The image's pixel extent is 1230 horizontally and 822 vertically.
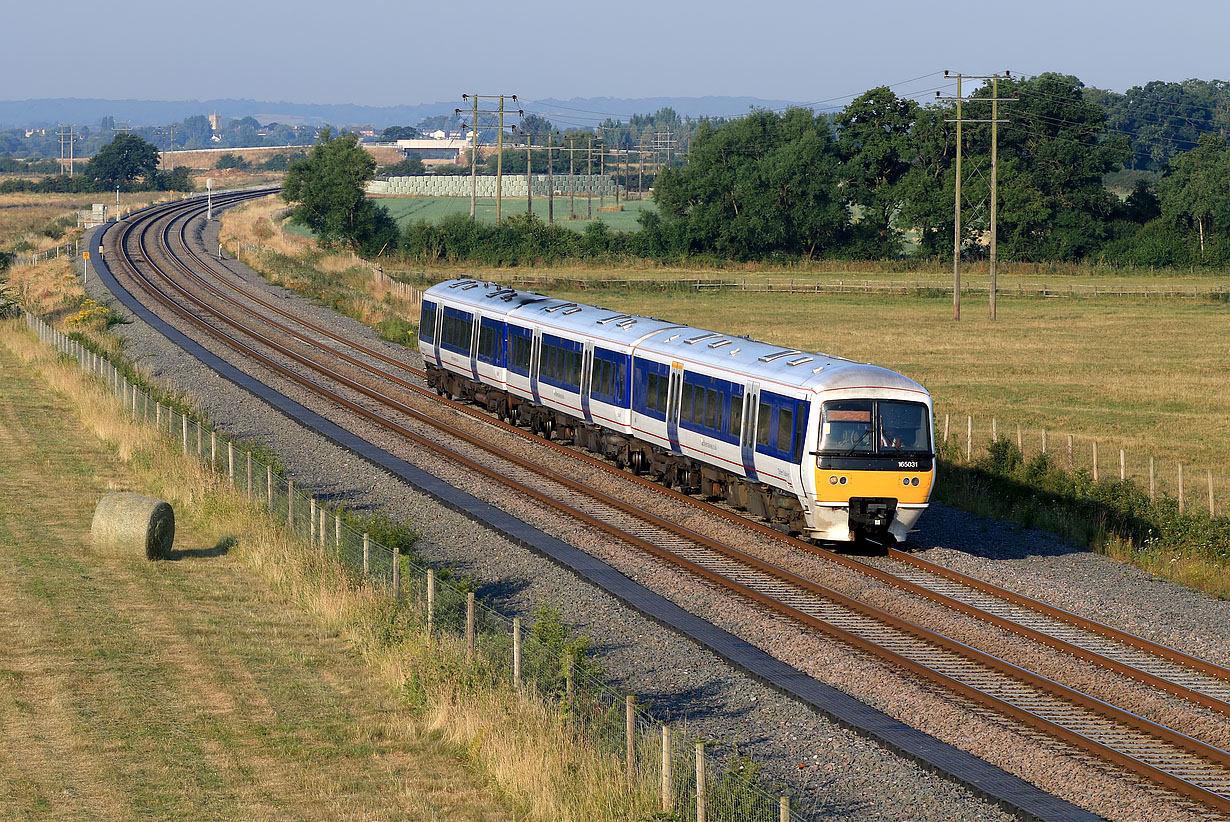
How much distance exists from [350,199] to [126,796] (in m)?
95.1

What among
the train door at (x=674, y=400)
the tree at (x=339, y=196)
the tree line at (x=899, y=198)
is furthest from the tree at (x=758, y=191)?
the train door at (x=674, y=400)

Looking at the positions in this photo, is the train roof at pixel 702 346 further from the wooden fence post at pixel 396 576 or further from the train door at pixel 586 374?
the wooden fence post at pixel 396 576

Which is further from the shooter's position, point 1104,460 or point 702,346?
point 1104,460

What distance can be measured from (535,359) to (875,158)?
79.6 m

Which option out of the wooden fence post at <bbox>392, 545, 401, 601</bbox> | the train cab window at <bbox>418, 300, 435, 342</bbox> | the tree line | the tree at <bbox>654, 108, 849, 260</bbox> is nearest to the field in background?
the train cab window at <bbox>418, 300, 435, 342</bbox>

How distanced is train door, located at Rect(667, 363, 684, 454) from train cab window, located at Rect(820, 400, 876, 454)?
524 cm

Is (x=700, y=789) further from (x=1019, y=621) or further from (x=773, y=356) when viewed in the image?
(x=773, y=356)

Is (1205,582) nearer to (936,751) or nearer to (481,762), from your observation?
(936,751)

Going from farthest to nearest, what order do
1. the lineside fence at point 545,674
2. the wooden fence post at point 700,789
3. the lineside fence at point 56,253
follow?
the lineside fence at point 56,253 → the lineside fence at point 545,674 → the wooden fence post at point 700,789

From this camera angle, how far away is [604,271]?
4109 inches

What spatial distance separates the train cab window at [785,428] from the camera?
24531 mm

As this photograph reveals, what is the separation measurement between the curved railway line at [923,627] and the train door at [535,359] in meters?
1.36

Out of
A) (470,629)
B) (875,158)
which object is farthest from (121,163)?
(470,629)

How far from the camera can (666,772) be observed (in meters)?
12.4
